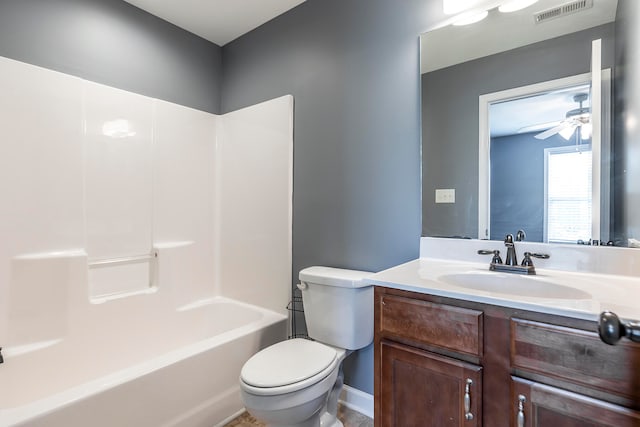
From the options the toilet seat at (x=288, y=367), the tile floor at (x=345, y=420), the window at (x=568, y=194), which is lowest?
the tile floor at (x=345, y=420)

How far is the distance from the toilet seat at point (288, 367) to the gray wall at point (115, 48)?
193 cm

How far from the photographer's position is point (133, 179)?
83.3 inches

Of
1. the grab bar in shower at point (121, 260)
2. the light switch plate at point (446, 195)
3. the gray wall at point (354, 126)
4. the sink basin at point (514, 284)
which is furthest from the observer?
the grab bar in shower at point (121, 260)

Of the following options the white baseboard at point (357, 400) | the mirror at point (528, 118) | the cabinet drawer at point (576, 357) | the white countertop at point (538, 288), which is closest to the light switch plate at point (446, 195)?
the mirror at point (528, 118)

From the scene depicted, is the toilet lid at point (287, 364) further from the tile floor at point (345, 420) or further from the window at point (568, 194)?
the window at point (568, 194)

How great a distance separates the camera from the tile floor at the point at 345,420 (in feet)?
5.66

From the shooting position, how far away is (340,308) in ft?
5.39

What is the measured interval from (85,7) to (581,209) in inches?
112

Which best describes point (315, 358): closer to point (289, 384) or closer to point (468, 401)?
point (289, 384)

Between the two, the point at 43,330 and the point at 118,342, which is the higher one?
the point at 43,330

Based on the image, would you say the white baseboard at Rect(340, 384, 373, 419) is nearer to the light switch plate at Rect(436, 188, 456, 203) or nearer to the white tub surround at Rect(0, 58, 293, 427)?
the white tub surround at Rect(0, 58, 293, 427)

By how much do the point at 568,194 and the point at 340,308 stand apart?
3.74ft

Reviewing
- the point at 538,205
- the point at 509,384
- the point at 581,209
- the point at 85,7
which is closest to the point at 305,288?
the point at 509,384

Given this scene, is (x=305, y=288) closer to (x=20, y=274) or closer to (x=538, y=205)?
(x=538, y=205)
